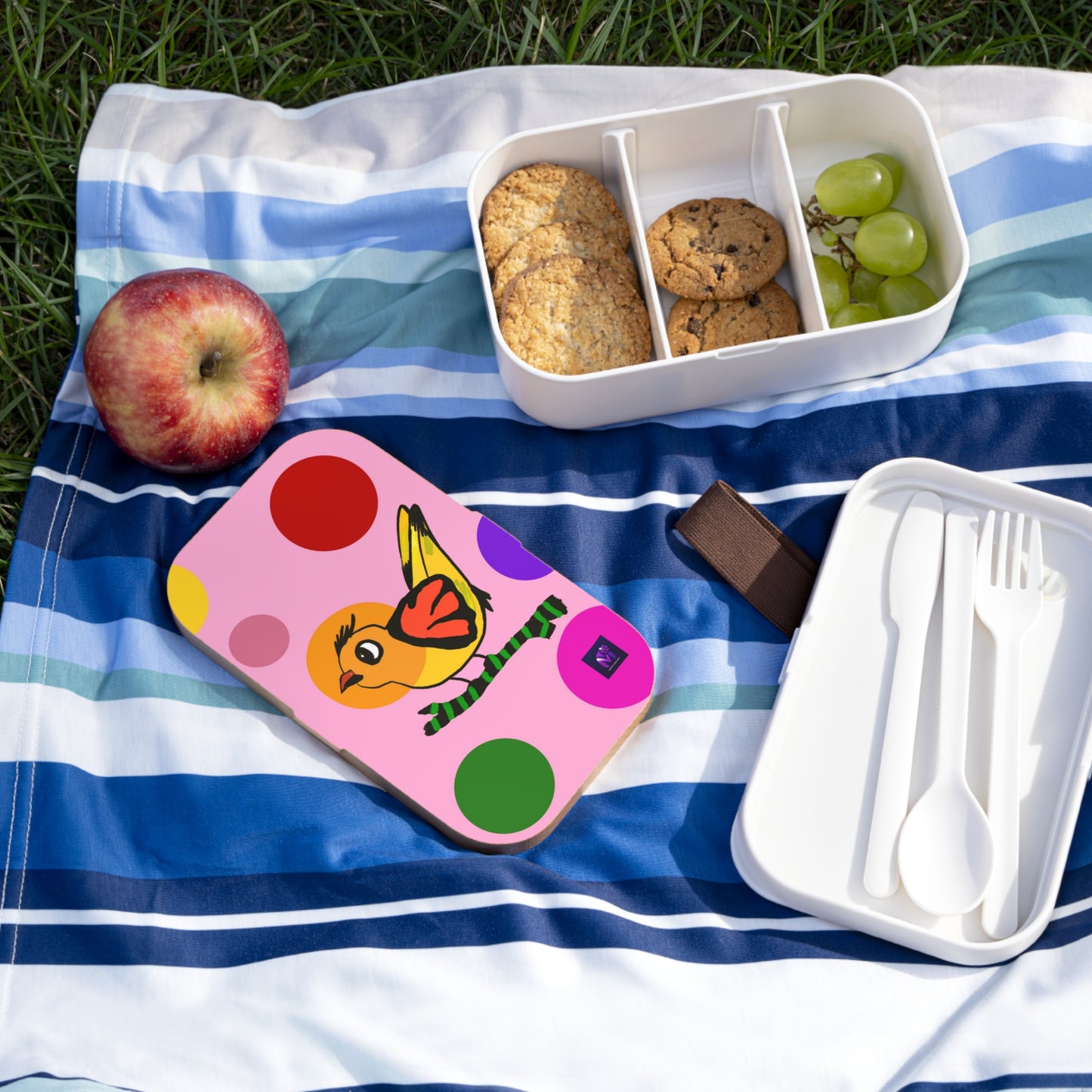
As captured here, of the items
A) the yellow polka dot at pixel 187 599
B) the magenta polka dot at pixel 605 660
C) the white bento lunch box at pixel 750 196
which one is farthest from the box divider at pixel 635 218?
the yellow polka dot at pixel 187 599

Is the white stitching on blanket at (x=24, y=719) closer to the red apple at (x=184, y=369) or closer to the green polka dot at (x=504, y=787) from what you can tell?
the red apple at (x=184, y=369)

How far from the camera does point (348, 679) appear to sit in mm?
962

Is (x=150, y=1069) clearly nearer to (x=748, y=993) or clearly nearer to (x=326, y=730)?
(x=326, y=730)

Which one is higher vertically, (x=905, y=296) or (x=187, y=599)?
(x=905, y=296)

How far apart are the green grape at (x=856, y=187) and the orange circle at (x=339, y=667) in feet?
1.83

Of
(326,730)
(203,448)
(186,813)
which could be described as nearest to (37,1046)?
(186,813)

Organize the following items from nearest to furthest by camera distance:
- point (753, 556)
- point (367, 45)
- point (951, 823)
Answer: point (951, 823) → point (753, 556) → point (367, 45)

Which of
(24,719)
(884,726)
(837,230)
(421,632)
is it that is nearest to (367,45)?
(837,230)

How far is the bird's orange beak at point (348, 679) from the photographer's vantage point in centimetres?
96

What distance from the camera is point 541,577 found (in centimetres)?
99

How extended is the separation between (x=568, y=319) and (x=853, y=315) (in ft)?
0.88

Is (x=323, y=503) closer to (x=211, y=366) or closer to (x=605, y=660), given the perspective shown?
(x=211, y=366)

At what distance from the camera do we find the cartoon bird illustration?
964 millimetres

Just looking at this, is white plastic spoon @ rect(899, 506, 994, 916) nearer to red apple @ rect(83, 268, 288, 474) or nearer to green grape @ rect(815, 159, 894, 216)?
green grape @ rect(815, 159, 894, 216)
